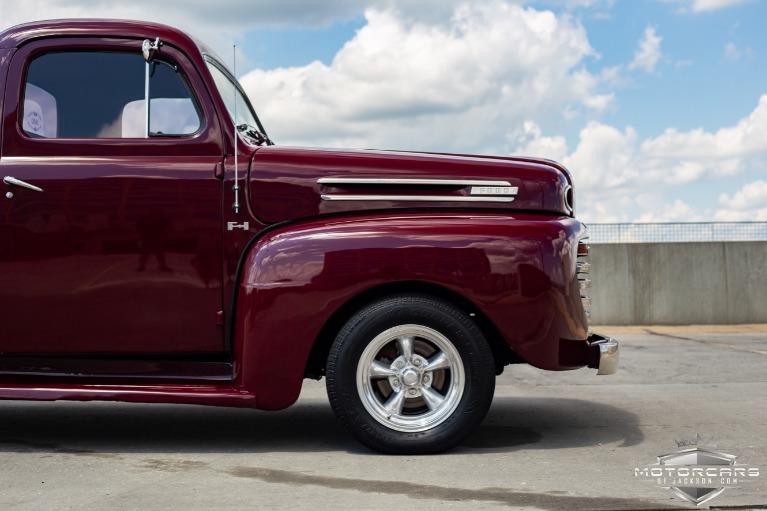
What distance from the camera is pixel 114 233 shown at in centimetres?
475

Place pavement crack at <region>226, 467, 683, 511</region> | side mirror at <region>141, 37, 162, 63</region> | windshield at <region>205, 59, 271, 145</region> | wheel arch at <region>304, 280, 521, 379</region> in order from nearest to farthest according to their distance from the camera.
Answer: pavement crack at <region>226, 467, 683, 511</region>, wheel arch at <region>304, 280, 521, 379</region>, side mirror at <region>141, 37, 162, 63</region>, windshield at <region>205, 59, 271, 145</region>

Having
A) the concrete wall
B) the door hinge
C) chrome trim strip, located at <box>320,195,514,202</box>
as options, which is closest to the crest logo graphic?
chrome trim strip, located at <box>320,195,514,202</box>

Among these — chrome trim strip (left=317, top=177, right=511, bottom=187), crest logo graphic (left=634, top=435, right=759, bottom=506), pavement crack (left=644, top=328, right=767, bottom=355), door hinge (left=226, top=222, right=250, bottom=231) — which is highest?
chrome trim strip (left=317, top=177, right=511, bottom=187)

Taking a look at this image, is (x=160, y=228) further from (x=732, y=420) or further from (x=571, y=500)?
(x=732, y=420)

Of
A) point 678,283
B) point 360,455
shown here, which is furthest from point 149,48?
point 678,283

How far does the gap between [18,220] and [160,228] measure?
0.73 m

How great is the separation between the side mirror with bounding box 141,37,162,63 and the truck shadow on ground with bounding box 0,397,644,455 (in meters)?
2.04

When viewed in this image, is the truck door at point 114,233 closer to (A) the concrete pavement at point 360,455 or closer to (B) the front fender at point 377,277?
(B) the front fender at point 377,277

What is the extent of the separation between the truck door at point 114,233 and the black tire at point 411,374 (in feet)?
2.48

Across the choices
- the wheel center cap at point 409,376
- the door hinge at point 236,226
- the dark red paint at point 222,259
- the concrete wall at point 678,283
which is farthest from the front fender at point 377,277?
the concrete wall at point 678,283

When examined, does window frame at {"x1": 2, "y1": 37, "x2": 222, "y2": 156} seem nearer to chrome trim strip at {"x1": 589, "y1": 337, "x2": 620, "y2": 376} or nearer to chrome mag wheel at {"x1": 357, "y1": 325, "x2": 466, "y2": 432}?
chrome mag wheel at {"x1": 357, "y1": 325, "x2": 466, "y2": 432}

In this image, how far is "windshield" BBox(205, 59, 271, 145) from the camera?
5.09 m

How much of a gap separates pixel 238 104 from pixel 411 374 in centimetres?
203

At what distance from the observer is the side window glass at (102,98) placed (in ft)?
16.1
